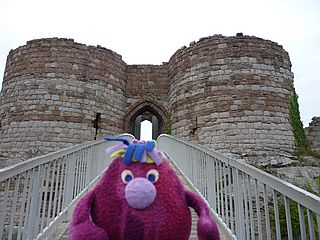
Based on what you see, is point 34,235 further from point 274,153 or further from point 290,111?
point 290,111

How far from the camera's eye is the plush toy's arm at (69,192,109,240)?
1944mm

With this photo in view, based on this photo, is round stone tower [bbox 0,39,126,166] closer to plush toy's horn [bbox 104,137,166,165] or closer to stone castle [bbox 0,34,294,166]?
stone castle [bbox 0,34,294,166]

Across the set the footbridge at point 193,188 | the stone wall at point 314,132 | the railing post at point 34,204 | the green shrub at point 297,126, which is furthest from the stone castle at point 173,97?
the railing post at point 34,204

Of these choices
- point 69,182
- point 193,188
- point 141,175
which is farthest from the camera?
point 193,188

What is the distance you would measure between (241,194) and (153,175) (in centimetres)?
157

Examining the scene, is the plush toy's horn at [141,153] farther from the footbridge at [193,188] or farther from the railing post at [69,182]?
the railing post at [69,182]

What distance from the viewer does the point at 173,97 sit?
Answer: 45.2ft

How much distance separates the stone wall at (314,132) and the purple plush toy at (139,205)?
12.8 metres

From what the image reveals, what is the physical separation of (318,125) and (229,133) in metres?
5.18

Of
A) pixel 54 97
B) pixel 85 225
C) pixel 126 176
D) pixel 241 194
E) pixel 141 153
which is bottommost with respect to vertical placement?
pixel 85 225

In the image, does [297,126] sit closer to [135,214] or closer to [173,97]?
[173,97]

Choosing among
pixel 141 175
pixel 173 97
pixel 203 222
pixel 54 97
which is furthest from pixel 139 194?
pixel 173 97

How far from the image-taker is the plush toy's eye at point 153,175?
83.0 inches

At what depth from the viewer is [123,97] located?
14.8m
